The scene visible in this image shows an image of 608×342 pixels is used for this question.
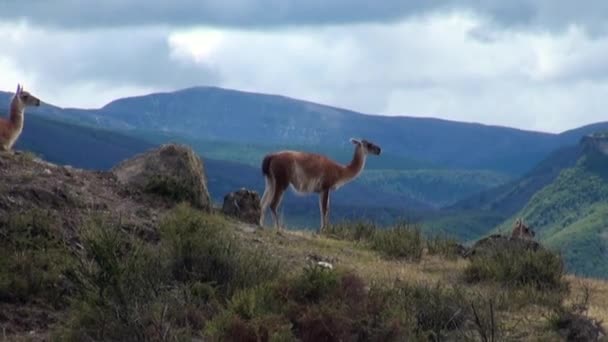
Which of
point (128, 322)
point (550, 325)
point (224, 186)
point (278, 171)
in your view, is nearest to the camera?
point (128, 322)

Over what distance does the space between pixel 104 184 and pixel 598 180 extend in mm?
86075

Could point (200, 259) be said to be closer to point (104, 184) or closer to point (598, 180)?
point (104, 184)

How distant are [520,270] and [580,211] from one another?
7565 cm

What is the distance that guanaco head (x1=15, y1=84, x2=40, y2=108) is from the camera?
952 inches

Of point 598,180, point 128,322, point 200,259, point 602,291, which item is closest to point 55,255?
point 200,259

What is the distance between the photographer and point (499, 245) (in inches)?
828

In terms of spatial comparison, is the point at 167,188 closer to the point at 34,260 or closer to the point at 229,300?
the point at 34,260

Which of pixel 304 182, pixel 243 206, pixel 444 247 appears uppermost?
pixel 304 182

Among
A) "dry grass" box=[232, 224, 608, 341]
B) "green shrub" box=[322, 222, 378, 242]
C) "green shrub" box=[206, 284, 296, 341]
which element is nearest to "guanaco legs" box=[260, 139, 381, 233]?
"green shrub" box=[322, 222, 378, 242]

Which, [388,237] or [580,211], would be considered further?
[580,211]

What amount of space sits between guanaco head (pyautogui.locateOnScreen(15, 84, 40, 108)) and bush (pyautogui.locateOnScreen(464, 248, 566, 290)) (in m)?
8.95

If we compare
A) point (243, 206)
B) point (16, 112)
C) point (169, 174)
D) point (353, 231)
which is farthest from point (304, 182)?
point (169, 174)

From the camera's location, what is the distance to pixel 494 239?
858 inches

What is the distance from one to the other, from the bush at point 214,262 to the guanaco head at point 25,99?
31.8 ft
